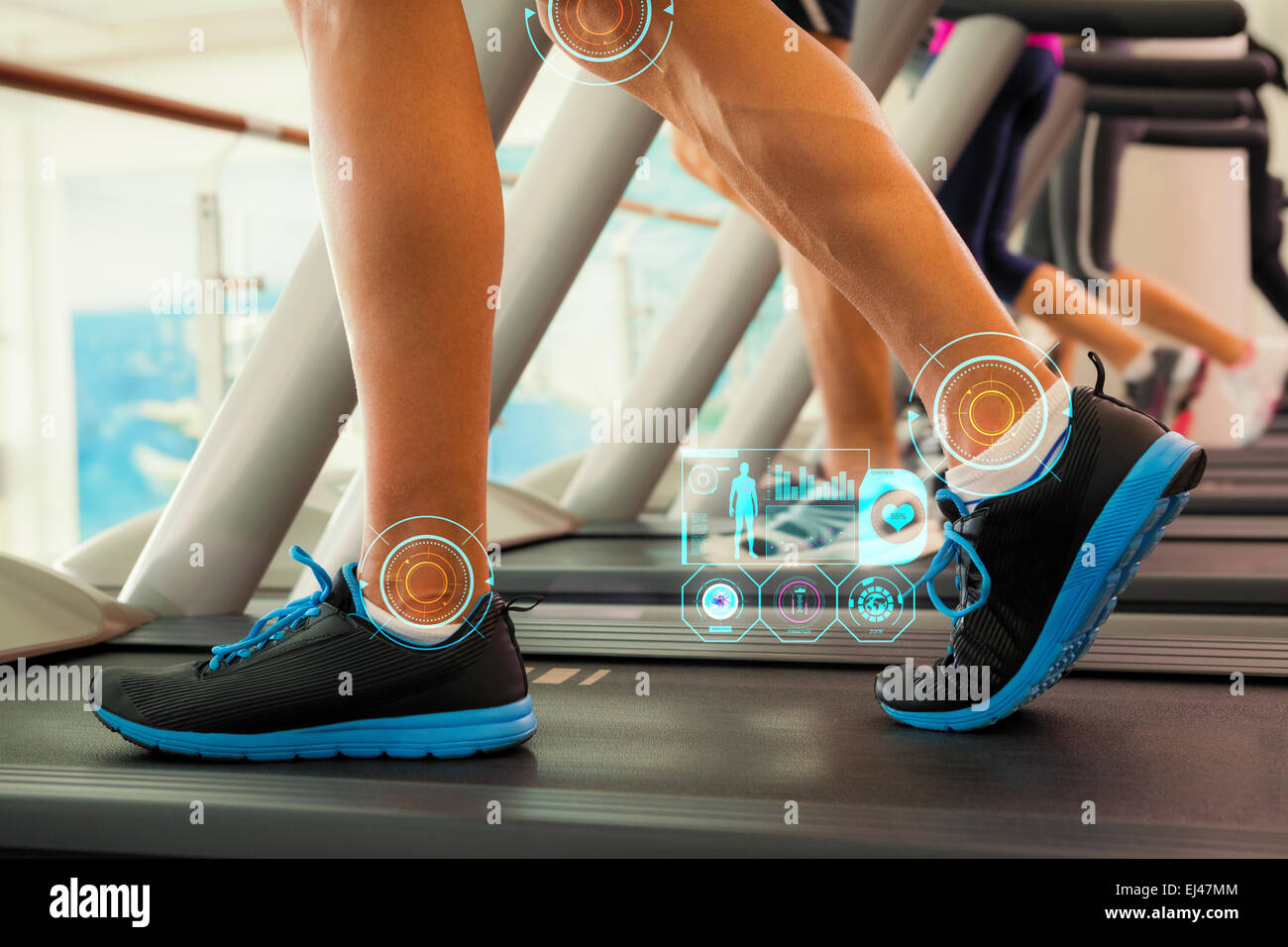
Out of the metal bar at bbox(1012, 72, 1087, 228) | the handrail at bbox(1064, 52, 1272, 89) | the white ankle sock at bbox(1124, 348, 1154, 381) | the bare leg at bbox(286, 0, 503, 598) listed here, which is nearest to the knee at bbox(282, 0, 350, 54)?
the bare leg at bbox(286, 0, 503, 598)

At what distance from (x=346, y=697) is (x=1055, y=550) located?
1.74 ft

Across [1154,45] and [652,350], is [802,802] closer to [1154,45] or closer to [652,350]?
[652,350]

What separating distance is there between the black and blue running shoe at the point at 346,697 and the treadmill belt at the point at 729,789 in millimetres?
17

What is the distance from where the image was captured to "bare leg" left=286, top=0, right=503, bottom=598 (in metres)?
0.79

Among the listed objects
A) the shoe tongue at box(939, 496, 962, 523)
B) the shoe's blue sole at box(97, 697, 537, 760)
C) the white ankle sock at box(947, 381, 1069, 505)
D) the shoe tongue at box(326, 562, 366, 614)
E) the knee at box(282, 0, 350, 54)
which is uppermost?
the knee at box(282, 0, 350, 54)

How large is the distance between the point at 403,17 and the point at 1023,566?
1.95 ft

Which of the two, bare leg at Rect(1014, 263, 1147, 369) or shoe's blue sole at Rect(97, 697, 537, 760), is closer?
shoe's blue sole at Rect(97, 697, 537, 760)

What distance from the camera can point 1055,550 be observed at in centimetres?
81

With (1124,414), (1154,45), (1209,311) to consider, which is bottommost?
(1124,414)

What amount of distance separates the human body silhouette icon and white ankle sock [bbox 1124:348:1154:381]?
109cm

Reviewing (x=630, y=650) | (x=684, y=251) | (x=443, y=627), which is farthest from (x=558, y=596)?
(x=684, y=251)

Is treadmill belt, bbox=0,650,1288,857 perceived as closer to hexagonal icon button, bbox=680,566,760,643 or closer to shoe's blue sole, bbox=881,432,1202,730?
shoe's blue sole, bbox=881,432,1202,730

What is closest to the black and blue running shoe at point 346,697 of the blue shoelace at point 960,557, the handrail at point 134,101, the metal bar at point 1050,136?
the blue shoelace at point 960,557
